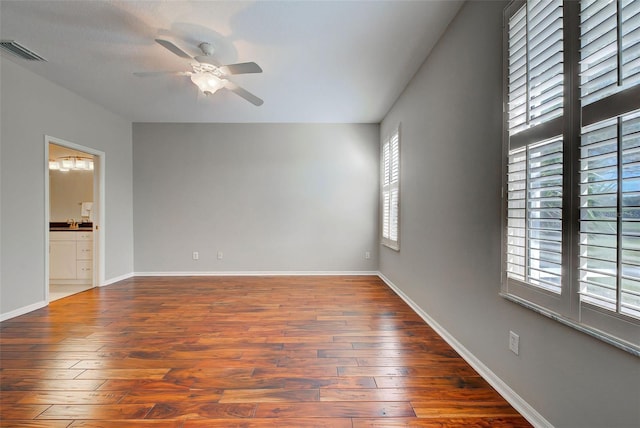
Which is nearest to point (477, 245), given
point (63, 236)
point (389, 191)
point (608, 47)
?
point (608, 47)

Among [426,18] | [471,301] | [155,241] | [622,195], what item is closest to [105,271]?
[155,241]

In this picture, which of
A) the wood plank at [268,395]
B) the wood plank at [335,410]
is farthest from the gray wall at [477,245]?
the wood plank at [268,395]

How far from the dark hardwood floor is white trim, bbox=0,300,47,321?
0.09 meters

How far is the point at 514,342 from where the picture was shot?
1.60m

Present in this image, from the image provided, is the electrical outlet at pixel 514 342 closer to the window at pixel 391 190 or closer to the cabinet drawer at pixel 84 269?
the window at pixel 391 190

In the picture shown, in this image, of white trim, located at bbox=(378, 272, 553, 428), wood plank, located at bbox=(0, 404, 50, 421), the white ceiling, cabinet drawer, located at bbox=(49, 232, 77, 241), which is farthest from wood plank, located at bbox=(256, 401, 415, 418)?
cabinet drawer, located at bbox=(49, 232, 77, 241)

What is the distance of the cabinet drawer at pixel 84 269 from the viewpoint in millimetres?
4293

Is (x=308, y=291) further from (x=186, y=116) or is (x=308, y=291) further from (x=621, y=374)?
(x=186, y=116)

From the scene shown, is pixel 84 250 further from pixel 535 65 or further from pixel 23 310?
pixel 535 65

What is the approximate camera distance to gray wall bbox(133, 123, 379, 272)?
4.89 meters

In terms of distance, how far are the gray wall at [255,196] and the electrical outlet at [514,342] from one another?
131 inches

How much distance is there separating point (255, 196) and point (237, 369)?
10.9 ft

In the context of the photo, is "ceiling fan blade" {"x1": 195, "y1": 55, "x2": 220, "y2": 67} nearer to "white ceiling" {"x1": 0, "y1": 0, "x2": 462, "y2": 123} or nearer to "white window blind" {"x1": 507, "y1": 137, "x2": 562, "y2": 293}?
"white ceiling" {"x1": 0, "y1": 0, "x2": 462, "y2": 123}

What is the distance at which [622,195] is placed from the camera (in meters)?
1.03
